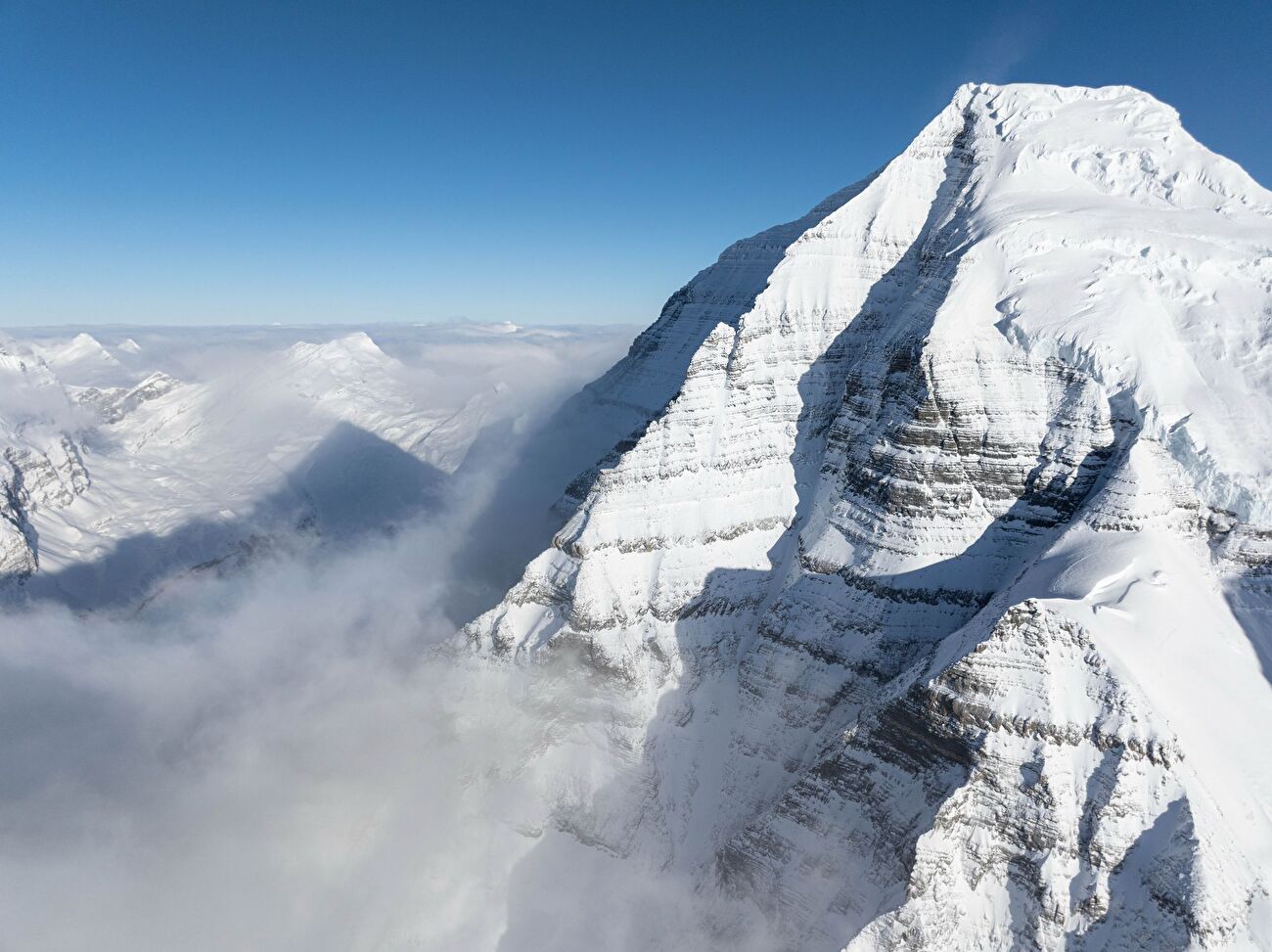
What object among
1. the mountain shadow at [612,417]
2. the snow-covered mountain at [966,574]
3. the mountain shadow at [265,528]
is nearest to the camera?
A: the snow-covered mountain at [966,574]

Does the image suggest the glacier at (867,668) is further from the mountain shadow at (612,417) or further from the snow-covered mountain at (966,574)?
the mountain shadow at (612,417)

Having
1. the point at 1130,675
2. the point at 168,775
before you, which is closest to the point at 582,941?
the point at 1130,675

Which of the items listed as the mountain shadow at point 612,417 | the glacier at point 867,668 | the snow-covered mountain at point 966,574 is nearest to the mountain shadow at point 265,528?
the mountain shadow at point 612,417

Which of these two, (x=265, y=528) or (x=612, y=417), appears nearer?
(x=612, y=417)

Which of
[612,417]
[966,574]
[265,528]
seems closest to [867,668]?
[966,574]

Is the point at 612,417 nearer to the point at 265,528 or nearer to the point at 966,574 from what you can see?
the point at 966,574

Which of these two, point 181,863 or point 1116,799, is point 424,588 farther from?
point 1116,799

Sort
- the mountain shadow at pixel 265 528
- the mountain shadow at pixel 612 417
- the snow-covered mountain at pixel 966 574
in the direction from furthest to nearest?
1. the mountain shadow at pixel 265 528
2. the mountain shadow at pixel 612 417
3. the snow-covered mountain at pixel 966 574

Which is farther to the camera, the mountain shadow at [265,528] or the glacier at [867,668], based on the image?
the mountain shadow at [265,528]

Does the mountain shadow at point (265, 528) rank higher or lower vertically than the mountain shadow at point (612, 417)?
lower
